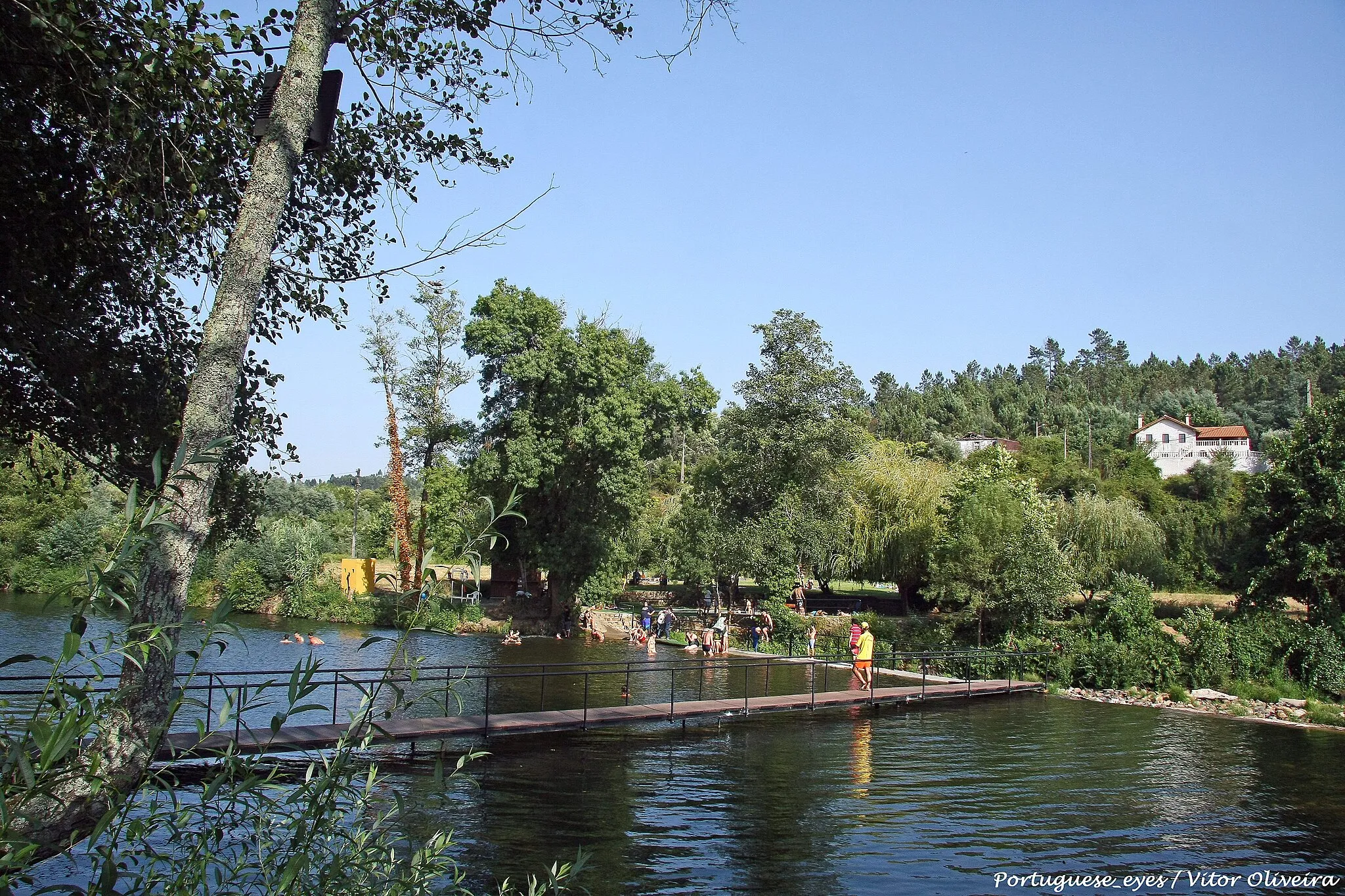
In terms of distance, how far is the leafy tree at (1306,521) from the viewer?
2617 centimetres

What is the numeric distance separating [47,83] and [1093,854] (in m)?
12.9

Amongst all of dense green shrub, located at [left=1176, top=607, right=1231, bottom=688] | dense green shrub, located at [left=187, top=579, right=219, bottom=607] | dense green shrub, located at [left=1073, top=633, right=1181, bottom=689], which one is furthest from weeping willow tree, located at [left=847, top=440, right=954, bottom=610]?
dense green shrub, located at [left=187, top=579, right=219, bottom=607]

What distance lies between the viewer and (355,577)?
143 ft

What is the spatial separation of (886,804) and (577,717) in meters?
5.58

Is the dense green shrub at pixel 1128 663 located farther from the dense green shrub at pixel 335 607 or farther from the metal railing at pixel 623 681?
the dense green shrub at pixel 335 607

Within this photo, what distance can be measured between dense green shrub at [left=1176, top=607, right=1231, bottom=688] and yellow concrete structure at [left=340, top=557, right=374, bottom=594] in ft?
108

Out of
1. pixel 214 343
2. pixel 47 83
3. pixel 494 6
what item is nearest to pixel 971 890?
pixel 214 343

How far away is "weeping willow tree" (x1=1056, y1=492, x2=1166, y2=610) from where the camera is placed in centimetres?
3750

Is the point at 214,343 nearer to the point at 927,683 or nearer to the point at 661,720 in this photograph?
the point at 661,720

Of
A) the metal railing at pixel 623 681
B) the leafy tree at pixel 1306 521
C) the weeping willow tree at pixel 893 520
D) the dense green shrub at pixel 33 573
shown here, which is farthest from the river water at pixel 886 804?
the dense green shrub at pixel 33 573

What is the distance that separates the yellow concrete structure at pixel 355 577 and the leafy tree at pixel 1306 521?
35.1 meters

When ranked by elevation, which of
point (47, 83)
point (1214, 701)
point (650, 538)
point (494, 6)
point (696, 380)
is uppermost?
point (696, 380)

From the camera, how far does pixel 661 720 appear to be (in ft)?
56.5

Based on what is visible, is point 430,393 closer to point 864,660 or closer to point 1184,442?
point 864,660
